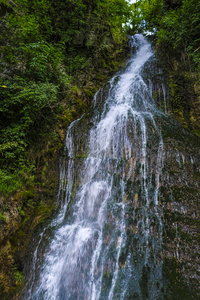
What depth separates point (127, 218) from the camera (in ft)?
14.1

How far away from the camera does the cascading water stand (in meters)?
3.72

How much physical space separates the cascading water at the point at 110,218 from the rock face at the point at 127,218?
2 cm

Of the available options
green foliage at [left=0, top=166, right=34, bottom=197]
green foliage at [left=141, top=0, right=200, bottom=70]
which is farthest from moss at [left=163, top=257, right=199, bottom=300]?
green foliage at [left=141, top=0, right=200, bottom=70]

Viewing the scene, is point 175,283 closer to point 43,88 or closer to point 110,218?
point 110,218

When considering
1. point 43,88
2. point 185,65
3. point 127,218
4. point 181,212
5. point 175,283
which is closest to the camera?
point 175,283

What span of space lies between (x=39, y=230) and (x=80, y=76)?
7.21 m

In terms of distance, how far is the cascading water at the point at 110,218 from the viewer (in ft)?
12.2

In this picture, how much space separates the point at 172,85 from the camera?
7094mm

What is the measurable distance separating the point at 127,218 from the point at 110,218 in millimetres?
485

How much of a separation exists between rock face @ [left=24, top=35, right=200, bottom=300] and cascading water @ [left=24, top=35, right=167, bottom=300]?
2 centimetres

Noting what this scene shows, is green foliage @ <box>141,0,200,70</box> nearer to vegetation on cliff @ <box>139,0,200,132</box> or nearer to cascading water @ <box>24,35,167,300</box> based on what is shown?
vegetation on cliff @ <box>139,0,200,132</box>

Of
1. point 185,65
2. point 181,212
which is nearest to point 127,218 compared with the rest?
point 181,212

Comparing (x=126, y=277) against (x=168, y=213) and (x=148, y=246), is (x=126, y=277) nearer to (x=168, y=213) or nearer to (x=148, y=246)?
(x=148, y=246)

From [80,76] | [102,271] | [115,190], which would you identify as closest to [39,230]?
[102,271]
